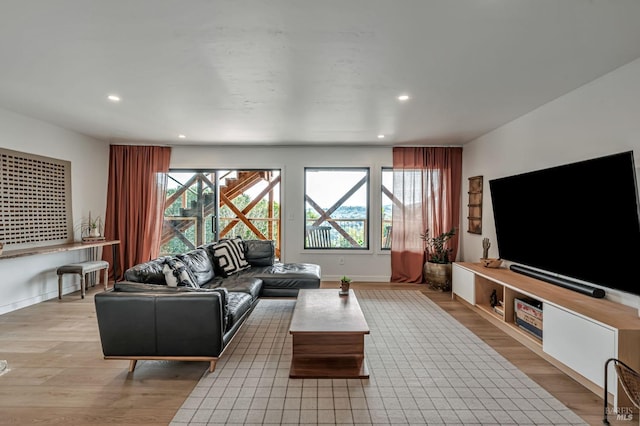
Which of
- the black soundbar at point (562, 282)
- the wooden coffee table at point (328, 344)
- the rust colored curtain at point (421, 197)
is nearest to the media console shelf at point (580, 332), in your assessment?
the black soundbar at point (562, 282)

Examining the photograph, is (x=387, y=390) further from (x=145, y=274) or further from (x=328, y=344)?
(x=145, y=274)

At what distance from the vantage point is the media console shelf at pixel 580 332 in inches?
79.3

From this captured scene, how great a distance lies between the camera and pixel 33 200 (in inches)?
167

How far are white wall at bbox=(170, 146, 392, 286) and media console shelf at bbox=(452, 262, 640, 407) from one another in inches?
99.5

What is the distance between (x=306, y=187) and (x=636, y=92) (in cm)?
438

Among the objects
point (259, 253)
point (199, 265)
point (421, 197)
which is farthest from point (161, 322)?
point (421, 197)

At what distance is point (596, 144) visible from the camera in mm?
2762

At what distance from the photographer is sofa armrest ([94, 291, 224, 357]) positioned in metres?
2.34

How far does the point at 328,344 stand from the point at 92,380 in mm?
1825

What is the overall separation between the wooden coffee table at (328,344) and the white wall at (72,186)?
3829mm

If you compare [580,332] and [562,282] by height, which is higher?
[562,282]

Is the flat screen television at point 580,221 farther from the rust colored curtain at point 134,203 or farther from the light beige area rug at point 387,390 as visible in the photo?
the rust colored curtain at point 134,203

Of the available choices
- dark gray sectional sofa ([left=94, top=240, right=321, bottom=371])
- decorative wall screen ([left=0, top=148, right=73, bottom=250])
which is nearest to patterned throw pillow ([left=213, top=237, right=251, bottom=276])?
dark gray sectional sofa ([left=94, top=240, right=321, bottom=371])

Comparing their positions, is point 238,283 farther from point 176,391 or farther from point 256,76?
point 256,76
